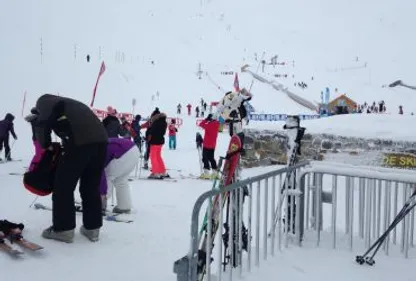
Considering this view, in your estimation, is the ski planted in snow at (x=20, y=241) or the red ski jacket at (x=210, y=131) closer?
the ski planted in snow at (x=20, y=241)

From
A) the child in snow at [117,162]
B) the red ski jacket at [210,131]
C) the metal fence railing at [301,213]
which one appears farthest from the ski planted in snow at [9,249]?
the red ski jacket at [210,131]

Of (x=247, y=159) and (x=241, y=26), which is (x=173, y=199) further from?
(x=241, y=26)

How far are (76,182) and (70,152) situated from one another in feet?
1.07

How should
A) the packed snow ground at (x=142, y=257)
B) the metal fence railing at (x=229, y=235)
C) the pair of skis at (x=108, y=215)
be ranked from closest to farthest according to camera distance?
1. the metal fence railing at (x=229, y=235)
2. the packed snow ground at (x=142, y=257)
3. the pair of skis at (x=108, y=215)

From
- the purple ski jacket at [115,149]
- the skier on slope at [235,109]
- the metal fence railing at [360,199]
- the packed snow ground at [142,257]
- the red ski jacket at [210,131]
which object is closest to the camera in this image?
the packed snow ground at [142,257]

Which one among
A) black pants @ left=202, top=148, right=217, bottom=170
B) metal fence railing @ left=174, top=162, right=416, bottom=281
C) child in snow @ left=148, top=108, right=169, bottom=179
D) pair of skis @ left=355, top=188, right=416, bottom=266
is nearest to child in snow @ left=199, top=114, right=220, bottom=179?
black pants @ left=202, top=148, right=217, bottom=170

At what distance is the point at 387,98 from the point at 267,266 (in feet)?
176

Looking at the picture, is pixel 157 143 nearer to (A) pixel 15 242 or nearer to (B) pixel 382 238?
(A) pixel 15 242

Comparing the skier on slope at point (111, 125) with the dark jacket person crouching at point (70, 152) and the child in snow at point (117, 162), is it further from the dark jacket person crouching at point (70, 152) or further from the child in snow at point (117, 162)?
the dark jacket person crouching at point (70, 152)

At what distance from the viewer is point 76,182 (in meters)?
4.73

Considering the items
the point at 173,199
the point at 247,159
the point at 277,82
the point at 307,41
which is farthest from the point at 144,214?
the point at 307,41

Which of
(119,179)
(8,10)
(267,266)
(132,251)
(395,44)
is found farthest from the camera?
(395,44)

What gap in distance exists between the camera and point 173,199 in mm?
7672

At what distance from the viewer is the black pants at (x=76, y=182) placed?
4637 mm
